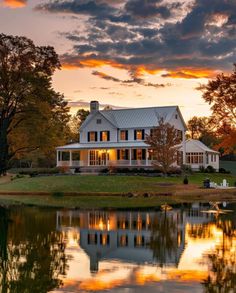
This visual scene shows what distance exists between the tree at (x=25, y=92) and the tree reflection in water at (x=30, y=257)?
1425 inches

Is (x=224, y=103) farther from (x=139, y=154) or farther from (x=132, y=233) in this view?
(x=132, y=233)

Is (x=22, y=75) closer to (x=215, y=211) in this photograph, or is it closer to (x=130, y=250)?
(x=215, y=211)

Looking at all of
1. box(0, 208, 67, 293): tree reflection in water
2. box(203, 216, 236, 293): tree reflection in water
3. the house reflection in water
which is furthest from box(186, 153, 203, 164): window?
box(203, 216, 236, 293): tree reflection in water

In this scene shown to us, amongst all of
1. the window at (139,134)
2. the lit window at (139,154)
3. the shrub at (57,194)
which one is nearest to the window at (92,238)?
the shrub at (57,194)

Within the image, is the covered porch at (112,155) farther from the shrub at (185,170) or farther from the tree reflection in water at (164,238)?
the tree reflection in water at (164,238)

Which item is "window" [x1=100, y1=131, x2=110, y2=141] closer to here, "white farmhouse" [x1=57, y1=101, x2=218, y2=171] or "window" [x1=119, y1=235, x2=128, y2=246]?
"white farmhouse" [x1=57, y1=101, x2=218, y2=171]

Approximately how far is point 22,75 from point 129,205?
96.0 ft

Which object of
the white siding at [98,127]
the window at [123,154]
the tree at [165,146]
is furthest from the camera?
the white siding at [98,127]

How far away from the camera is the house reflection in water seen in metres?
16.7

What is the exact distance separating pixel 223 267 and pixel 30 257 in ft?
19.6

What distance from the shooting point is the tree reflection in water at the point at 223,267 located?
41.0 ft

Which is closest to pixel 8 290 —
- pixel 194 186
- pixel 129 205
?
pixel 129 205

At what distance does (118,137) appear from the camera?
70750 mm

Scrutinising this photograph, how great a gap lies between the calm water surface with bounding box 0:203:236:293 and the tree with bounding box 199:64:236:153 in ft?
74.1
